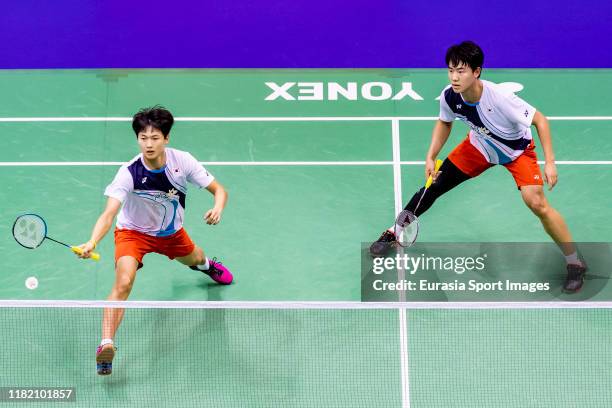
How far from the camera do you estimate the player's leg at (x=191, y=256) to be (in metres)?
7.42

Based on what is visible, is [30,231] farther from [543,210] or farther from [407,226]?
[543,210]

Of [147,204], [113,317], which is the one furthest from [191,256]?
[113,317]

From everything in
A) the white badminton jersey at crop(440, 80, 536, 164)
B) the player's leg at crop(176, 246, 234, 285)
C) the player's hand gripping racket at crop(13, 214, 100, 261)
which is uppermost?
the white badminton jersey at crop(440, 80, 536, 164)

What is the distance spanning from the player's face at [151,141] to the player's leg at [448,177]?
7.51 feet

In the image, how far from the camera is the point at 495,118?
24.8 feet

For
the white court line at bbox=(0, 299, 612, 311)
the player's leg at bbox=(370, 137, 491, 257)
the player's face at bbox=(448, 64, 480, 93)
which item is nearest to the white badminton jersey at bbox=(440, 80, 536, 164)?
the player's leg at bbox=(370, 137, 491, 257)

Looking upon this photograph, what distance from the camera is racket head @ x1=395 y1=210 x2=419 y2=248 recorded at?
26.4 ft

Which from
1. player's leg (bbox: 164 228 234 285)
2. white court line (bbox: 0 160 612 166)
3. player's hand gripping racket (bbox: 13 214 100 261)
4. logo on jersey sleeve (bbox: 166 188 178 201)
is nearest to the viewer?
player's hand gripping racket (bbox: 13 214 100 261)

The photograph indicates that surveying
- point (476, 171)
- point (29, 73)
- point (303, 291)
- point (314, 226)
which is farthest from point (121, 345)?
point (29, 73)

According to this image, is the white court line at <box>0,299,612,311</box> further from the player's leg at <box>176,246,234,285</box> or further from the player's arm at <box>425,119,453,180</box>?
the player's arm at <box>425,119,453,180</box>
